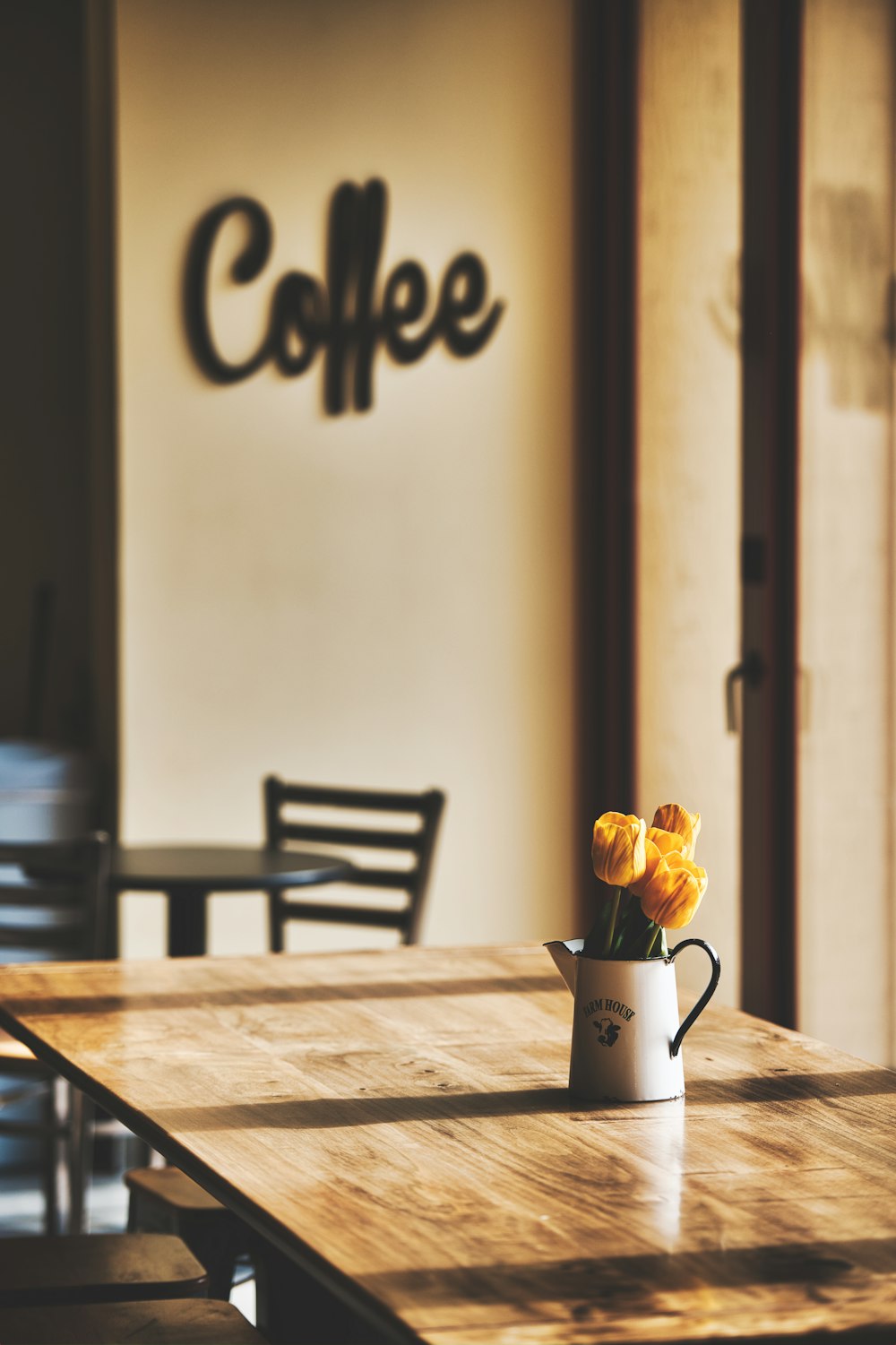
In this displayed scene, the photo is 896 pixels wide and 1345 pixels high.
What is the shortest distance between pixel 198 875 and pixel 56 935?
30 cm

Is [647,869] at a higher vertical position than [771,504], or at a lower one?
lower

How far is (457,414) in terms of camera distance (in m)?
4.27

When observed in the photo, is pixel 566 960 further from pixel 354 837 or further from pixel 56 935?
pixel 354 837

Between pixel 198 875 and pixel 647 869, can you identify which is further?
pixel 198 875

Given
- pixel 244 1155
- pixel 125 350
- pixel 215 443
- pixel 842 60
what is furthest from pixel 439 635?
pixel 244 1155

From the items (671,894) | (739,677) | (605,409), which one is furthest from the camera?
(605,409)

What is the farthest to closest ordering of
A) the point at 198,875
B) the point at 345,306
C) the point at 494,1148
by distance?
the point at 345,306, the point at 198,875, the point at 494,1148

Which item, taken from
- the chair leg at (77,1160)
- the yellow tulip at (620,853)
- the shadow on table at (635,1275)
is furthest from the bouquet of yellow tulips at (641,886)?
the chair leg at (77,1160)

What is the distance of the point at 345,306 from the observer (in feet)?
13.6

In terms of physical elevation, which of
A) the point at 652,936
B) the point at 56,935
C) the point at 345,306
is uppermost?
the point at 345,306

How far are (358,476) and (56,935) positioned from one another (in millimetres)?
1451

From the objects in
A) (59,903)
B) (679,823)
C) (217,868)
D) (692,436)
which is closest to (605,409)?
(692,436)

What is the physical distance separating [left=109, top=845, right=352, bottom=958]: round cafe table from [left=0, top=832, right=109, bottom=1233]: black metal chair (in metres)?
0.10

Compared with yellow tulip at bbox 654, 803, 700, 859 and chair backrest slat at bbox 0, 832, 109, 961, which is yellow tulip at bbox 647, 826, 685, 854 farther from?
chair backrest slat at bbox 0, 832, 109, 961
